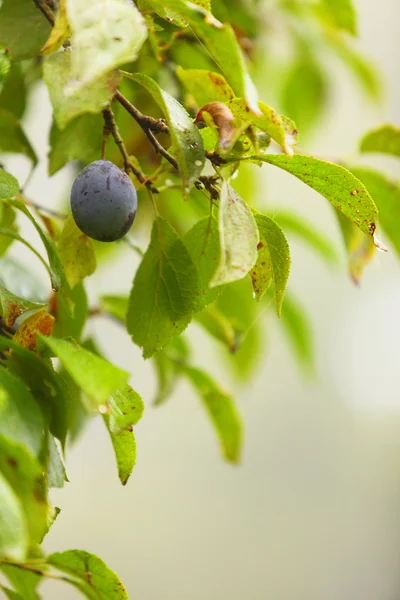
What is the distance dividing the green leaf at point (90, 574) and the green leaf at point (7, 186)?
0.18 m

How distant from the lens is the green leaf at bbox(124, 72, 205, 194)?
323 millimetres

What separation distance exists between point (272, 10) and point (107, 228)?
0.56 m

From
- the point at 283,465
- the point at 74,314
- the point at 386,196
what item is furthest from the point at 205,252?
the point at 283,465

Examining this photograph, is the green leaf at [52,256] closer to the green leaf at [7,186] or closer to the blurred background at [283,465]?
the green leaf at [7,186]

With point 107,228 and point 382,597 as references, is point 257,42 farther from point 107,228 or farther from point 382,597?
point 382,597

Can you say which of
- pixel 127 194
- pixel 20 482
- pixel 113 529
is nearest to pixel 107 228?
pixel 127 194

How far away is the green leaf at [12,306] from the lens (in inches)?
16.2

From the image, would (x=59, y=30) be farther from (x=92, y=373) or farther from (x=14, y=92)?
(x=14, y=92)

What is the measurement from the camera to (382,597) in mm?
2281

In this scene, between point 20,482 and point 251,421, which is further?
point 251,421

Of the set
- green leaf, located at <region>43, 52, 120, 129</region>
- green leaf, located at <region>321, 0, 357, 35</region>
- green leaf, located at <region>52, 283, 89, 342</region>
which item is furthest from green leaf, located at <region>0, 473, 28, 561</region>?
green leaf, located at <region>321, 0, 357, 35</region>

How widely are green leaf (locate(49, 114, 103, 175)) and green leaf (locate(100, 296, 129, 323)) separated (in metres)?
0.21

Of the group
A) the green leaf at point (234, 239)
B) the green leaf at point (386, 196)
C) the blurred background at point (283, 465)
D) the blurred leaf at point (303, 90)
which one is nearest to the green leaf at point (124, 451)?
the green leaf at point (234, 239)

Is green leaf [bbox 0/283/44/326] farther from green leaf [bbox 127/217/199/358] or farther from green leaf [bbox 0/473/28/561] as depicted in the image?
green leaf [bbox 0/473/28/561]
